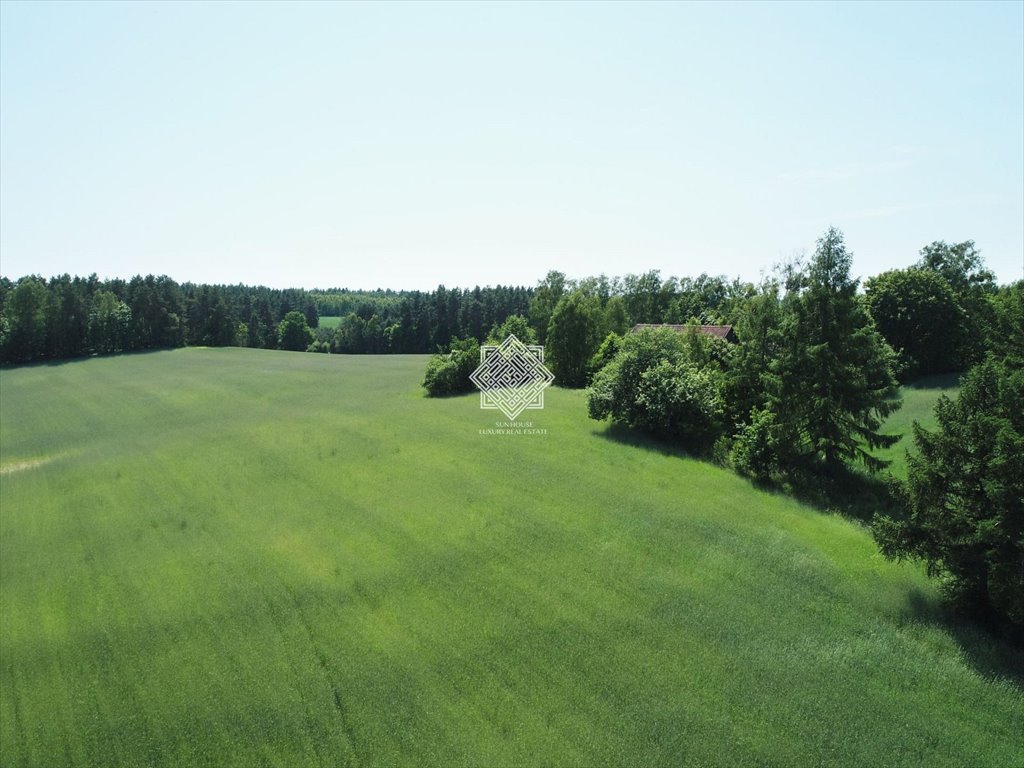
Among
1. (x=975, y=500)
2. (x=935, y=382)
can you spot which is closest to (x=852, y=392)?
(x=975, y=500)

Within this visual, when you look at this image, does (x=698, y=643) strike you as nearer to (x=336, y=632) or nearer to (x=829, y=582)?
(x=829, y=582)

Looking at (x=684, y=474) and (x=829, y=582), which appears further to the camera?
(x=684, y=474)

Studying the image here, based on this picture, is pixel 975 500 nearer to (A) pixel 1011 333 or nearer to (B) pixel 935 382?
(A) pixel 1011 333

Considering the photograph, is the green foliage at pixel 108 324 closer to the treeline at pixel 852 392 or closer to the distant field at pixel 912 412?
the treeline at pixel 852 392

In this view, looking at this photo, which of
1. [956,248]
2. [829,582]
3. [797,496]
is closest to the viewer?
[829,582]

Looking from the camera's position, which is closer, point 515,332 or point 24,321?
point 515,332

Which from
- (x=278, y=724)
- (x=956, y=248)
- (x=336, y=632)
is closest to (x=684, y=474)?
(x=336, y=632)
